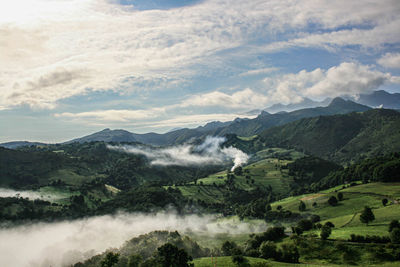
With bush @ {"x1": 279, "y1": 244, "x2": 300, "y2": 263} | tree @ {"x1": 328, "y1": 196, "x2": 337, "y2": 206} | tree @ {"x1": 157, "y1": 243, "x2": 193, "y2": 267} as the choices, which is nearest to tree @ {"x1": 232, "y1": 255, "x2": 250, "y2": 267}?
bush @ {"x1": 279, "y1": 244, "x2": 300, "y2": 263}

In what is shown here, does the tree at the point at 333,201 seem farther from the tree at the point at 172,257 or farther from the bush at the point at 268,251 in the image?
the tree at the point at 172,257

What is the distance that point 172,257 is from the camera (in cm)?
9219

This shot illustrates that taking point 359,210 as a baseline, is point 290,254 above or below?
above

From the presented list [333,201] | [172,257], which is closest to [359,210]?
[333,201]

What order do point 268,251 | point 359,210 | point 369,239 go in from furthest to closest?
point 359,210 → point 268,251 → point 369,239

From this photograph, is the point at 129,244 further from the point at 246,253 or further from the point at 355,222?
the point at 355,222

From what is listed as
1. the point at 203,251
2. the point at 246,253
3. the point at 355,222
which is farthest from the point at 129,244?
the point at 355,222

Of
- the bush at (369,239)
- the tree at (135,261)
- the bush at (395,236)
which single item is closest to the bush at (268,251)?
the bush at (369,239)

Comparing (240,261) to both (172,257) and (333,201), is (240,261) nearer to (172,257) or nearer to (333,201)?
(172,257)

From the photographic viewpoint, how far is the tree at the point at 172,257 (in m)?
89.0

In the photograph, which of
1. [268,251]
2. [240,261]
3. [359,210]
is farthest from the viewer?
[359,210]

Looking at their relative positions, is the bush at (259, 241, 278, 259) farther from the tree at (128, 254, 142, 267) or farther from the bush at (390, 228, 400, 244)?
the tree at (128, 254, 142, 267)

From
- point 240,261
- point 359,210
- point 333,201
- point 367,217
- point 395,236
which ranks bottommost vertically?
point 333,201

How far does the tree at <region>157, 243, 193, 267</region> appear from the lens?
8900cm
